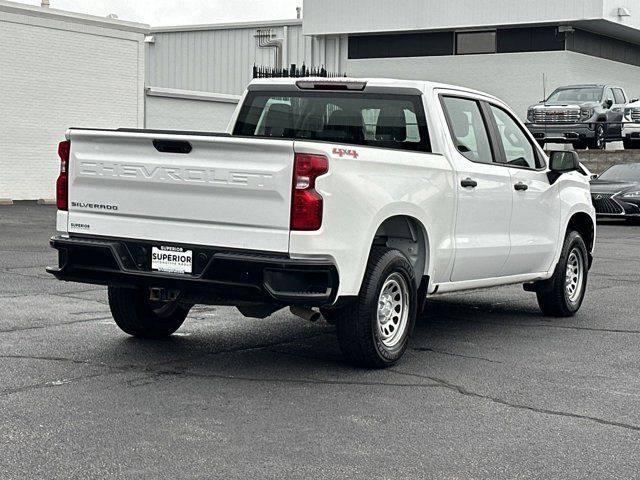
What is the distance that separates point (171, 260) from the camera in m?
7.45

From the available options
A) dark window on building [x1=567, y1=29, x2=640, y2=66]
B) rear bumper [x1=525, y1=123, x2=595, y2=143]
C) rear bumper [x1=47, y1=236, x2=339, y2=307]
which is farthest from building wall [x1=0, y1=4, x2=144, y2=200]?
rear bumper [x1=47, y1=236, x2=339, y2=307]

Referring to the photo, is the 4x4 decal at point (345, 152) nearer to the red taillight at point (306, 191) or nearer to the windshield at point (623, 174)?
the red taillight at point (306, 191)

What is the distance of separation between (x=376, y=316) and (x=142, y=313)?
1.99 meters

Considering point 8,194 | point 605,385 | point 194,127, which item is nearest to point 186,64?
point 194,127

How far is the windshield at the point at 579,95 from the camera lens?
3600 centimetres

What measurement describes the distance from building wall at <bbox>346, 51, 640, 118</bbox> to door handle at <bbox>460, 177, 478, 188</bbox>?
121ft

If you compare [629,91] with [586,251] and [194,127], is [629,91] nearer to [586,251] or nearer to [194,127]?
[194,127]

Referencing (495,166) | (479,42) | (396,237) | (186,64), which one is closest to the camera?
(396,237)

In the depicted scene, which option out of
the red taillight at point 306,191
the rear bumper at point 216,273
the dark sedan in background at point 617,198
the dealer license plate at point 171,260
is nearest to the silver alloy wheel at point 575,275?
the rear bumper at point 216,273

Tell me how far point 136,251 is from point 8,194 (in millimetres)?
24418

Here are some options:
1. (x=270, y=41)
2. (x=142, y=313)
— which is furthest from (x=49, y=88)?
(x=142, y=313)

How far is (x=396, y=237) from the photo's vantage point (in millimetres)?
8547

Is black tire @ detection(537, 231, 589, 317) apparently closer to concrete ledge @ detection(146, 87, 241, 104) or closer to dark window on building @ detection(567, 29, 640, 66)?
concrete ledge @ detection(146, 87, 241, 104)

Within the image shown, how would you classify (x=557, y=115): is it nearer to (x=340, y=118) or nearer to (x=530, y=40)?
(x=530, y=40)
